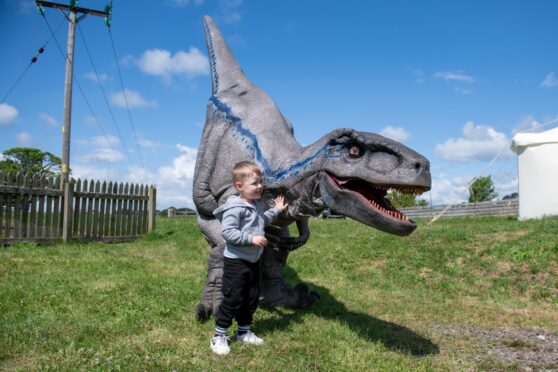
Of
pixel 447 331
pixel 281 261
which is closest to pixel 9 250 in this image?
pixel 281 261

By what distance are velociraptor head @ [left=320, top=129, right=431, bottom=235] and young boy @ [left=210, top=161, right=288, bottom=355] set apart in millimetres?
578

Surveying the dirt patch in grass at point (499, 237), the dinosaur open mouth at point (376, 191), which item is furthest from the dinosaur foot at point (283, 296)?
the dirt patch in grass at point (499, 237)

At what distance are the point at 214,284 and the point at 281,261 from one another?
1.00m

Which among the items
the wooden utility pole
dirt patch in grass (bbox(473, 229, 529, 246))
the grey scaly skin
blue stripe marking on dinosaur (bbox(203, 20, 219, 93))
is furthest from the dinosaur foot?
the wooden utility pole

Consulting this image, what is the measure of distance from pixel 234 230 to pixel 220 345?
0.88 meters

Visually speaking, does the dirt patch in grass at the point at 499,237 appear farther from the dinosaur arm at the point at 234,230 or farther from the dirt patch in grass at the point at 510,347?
the dinosaur arm at the point at 234,230

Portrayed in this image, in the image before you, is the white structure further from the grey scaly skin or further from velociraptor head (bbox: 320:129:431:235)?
velociraptor head (bbox: 320:129:431:235)

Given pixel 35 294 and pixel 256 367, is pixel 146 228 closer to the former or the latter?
pixel 35 294

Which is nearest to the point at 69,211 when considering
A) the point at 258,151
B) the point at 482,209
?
the point at 258,151

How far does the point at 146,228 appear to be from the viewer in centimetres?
1230

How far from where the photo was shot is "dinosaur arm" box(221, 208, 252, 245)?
362 cm

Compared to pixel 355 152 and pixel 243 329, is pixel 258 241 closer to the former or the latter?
pixel 243 329

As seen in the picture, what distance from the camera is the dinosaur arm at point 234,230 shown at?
3.62 metres

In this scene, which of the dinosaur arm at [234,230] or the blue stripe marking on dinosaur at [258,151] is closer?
the dinosaur arm at [234,230]
